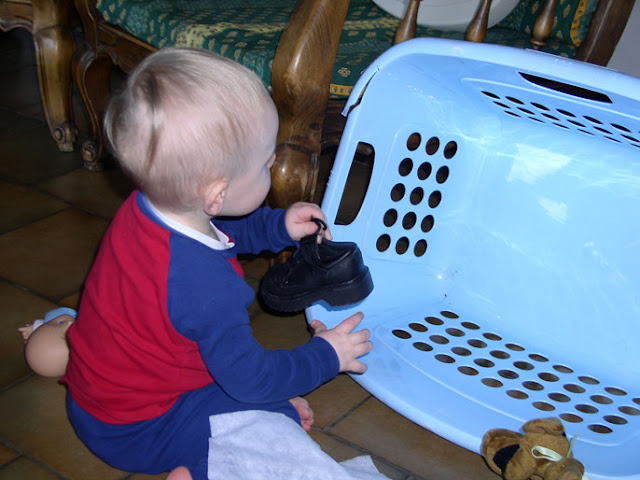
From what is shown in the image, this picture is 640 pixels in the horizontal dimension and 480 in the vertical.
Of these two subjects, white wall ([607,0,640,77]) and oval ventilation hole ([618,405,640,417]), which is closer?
oval ventilation hole ([618,405,640,417])

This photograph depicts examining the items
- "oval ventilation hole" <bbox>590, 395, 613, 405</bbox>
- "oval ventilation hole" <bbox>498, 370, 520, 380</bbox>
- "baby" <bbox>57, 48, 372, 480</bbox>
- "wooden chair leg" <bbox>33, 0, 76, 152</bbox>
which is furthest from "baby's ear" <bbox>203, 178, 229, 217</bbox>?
"wooden chair leg" <bbox>33, 0, 76, 152</bbox>

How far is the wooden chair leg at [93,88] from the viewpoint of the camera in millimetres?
1477

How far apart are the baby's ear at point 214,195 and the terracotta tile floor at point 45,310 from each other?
358mm

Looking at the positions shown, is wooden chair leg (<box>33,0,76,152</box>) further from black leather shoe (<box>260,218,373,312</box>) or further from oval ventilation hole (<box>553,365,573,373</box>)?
oval ventilation hole (<box>553,365,573,373</box>)

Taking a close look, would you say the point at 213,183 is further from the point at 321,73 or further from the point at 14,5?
the point at 14,5

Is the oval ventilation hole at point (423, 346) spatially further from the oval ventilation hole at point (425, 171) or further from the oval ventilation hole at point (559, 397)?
the oval ventilation hole at point (425, 171)

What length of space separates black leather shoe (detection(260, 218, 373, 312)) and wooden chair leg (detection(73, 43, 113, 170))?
2.46 feet

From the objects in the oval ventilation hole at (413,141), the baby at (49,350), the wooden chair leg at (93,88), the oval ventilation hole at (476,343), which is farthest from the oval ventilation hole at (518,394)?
the wooden chair leg at (93,88)

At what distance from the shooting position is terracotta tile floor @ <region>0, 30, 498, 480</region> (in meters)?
0.88

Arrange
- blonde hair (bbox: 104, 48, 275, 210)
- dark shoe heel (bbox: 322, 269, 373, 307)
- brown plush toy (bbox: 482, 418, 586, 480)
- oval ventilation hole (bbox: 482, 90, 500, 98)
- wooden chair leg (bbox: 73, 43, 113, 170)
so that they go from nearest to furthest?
blonde hair (bbox: 104, 48, 275, 210)
brown plush toy (bbox: 482, 418, 586, 480)
dark shoe heel (bbox: 322, 269, 373, 307)
oval ventilation hole (bbox: 482, 90, 500, 98)
wooden chair leg (bbox: 73, 43, 113, 170)

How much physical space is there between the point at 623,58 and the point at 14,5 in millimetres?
1456

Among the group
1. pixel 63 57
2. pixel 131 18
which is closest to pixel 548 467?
pixel 131 18

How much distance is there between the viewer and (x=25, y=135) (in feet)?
5.84

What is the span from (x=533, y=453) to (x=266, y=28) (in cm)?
83
